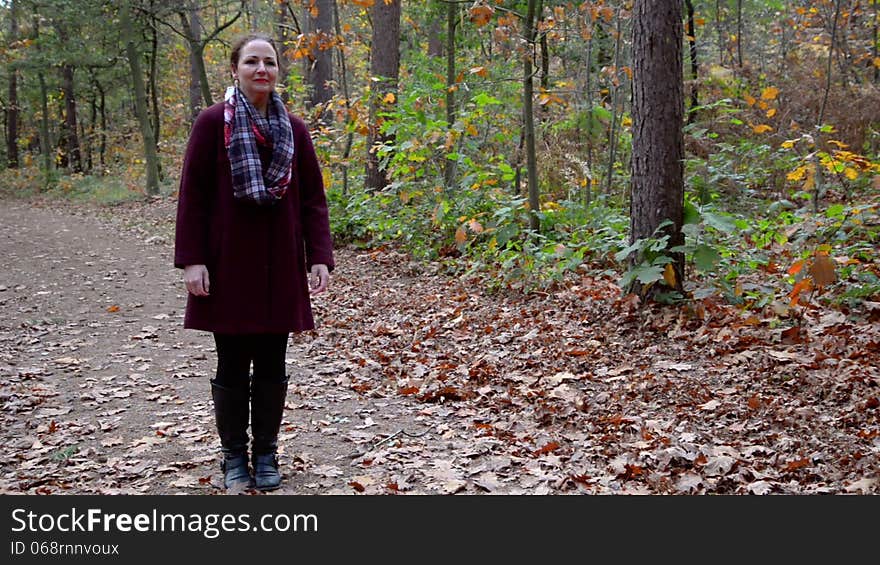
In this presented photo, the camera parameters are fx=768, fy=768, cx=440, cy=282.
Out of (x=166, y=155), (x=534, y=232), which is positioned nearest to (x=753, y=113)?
(x=534, y=232)

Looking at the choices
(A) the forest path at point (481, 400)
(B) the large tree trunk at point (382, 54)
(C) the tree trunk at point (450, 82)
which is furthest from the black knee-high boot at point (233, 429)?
(B) the large tree trunk at point (382, 54)

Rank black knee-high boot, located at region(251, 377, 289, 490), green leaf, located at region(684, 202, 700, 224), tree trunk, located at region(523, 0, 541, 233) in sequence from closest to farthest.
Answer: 1. black knee-high boot, located at region(251, 377, 289, 490)
2. green leaf, located at region(684, 202, 700, 224)
3. tree trunk, located at region(523, 0, 541, 233)

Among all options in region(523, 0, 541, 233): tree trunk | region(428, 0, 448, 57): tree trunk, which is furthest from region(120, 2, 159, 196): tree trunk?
A: region(523, 0, 541, 233): tree trunk

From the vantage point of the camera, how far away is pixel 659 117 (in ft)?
21.3

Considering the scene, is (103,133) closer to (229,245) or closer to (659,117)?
(659,117)

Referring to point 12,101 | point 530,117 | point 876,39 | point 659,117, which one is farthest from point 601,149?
point 12,101

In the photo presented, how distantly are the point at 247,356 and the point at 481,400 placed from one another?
2125 mm

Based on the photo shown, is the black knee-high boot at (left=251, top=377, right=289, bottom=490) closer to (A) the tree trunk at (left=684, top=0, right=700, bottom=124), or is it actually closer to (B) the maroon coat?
(B) the maroon coat

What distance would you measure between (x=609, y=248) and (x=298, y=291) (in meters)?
4.35

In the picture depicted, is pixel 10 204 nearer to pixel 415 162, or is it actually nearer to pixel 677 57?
pixel 415 162

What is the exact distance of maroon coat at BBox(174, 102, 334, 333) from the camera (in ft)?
11.9

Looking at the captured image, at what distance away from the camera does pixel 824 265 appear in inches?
216

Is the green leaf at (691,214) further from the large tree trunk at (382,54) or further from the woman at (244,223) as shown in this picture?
the large tree trunk at (382,54)

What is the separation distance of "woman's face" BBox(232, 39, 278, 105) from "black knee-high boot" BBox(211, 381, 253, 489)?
1440 millimetres
